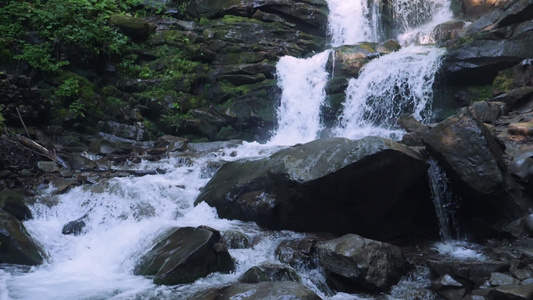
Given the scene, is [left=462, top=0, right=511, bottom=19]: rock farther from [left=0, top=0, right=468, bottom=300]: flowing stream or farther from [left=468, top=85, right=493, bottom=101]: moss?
[left=468, top=85, right=493, bottom=101]: moss

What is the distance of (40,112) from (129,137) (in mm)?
2474

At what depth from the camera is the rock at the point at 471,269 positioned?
486cm

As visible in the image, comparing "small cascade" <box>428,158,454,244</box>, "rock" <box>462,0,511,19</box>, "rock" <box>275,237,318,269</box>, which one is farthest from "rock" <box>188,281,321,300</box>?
"rock" <box>462,0,511,19</box>

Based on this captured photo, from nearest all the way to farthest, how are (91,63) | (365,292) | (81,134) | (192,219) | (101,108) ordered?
1. (365,292)
2. (192,219)
3. (81,134)
4. (101,108)
5. (91,63)

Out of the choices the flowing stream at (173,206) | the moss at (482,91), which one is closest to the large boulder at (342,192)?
the flowing stream at (173,206)

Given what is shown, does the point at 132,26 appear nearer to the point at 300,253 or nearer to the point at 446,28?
the point at 446,28

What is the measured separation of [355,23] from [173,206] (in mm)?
15125

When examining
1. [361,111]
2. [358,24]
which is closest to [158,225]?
[361,111]

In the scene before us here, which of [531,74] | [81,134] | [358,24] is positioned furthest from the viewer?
[358,24]

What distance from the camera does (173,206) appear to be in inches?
309

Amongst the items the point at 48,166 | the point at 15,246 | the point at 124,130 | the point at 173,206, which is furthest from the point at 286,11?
the point at 15,246

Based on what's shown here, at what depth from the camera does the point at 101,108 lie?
12938 millimetres

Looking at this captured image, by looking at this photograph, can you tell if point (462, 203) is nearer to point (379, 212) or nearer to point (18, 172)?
point (379, 212)

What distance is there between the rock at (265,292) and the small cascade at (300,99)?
964 centimetres
